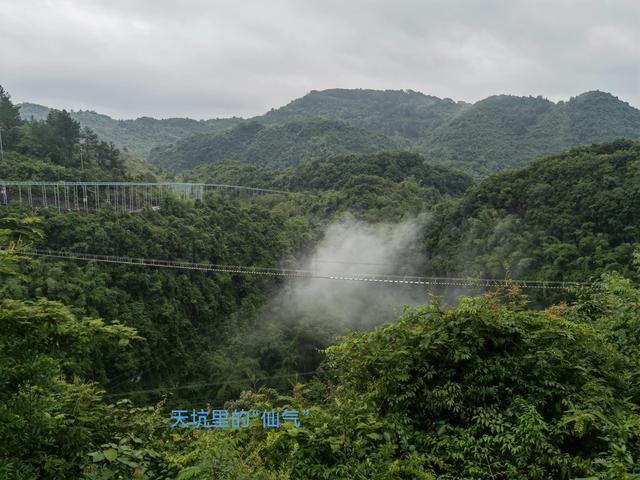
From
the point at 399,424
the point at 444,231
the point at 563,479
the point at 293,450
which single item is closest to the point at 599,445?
the point at 563,479

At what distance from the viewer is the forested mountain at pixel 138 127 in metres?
96.2

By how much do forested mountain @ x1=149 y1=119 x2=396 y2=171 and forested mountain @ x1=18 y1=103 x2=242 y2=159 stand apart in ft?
29.9

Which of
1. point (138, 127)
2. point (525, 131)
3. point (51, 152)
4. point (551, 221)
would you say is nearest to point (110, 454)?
point (551, 221)

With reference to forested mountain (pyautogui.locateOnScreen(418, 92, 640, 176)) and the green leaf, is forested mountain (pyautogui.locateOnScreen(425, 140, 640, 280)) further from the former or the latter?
forested mountain (pyautogui.locateOnScreen(418, 92, 640, 176))

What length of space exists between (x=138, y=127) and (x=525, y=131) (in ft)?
308

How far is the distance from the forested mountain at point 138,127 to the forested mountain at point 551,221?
7623cm

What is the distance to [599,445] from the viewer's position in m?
3.12

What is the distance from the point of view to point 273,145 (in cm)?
8531

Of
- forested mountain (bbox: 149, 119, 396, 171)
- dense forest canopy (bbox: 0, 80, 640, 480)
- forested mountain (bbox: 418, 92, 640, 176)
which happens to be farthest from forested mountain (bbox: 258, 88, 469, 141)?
dense forest canopy (bbox: 0, 80, 640, 480)

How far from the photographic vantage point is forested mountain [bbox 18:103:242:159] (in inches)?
3789

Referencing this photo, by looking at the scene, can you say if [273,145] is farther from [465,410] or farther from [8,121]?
[465,410]

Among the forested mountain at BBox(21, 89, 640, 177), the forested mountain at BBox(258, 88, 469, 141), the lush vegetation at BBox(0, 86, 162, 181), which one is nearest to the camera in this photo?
the lush vegetation at BBox(0, 86, 162, 181)

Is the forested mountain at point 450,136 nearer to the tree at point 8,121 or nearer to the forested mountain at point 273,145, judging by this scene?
the forested mountain at point 273,145

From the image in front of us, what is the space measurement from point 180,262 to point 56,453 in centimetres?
2167
